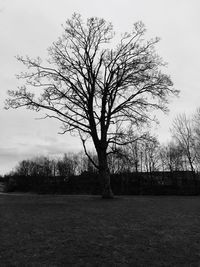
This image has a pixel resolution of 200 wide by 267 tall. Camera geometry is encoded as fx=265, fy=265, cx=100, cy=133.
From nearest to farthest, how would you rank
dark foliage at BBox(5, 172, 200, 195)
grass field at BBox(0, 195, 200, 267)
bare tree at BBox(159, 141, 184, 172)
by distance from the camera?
grass field at BBox(0, 195, 200, 267) → dark foliage at BBox(5, 172, 200, 195) → bare tree at BBox(159, 141, 184, 172)

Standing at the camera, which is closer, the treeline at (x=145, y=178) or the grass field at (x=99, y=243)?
the grass field at (x=99, y=243)

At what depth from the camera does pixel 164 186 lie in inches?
1690

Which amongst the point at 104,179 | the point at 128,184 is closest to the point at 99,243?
the point at 104,179

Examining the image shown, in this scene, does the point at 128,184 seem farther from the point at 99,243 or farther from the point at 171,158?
the point at 99,243

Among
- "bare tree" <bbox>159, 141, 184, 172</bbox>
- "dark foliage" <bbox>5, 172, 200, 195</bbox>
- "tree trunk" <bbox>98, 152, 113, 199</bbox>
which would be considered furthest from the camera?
"bare tree" <bbox>159, 141, 184, 172</bbox>

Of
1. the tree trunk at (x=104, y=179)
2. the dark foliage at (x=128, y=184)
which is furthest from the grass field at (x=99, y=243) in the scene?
the dark foliage at (x=128, y=184)

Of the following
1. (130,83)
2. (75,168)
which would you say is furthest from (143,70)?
(75,168)

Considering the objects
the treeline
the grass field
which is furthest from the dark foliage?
the grass field

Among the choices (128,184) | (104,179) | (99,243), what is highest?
(104,179)

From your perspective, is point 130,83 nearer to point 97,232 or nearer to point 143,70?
point 143,70

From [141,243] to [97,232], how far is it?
185 cm

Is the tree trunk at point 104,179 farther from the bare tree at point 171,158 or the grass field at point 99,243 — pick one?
the bare tree at point 171,158

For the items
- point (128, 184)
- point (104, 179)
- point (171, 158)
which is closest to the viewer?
point (104, 179)

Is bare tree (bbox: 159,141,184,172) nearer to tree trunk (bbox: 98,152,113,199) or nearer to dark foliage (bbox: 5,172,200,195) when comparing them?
dark foliage (bbox: 5,172,200,195)
